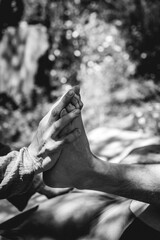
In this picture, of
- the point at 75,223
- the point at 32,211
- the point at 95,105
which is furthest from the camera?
the point at 95,105

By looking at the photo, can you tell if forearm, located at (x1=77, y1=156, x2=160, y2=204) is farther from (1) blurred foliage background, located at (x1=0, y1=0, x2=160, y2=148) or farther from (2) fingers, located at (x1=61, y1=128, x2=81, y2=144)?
(1) blurred foliage background, located at (x1=0, y1=0, x2=160, y2=148)

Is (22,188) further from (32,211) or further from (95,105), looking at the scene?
(95,105)

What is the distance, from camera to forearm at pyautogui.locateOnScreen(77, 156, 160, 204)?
147 cm

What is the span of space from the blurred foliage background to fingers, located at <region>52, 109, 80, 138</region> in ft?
11.6

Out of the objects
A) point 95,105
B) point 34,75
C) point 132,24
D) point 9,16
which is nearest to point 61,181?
point 95,105

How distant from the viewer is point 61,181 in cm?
146

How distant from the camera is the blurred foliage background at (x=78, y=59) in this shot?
5.28 meters

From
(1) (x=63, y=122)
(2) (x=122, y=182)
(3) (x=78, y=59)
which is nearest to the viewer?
(1) (x=63, y=122)

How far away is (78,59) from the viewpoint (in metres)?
5.76

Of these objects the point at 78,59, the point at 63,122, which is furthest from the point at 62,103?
the point at 78,59

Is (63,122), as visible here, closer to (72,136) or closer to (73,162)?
(72,136)

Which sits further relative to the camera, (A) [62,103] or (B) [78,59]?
(B) [78,59]

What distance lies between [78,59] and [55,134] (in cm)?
453

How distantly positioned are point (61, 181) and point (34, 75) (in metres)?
4.20
